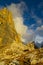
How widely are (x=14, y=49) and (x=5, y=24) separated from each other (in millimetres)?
55879

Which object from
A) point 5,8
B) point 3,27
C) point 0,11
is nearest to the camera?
point 3,27

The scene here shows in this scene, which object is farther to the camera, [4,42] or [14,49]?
[4,42]

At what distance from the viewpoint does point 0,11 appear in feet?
497

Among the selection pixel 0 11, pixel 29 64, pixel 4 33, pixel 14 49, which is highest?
pixel 0 11

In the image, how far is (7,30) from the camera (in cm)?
13588

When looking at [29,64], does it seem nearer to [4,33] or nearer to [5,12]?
[4,33]

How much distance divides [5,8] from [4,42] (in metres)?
→ 48.3

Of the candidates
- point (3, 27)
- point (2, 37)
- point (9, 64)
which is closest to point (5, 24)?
point (3, 27)

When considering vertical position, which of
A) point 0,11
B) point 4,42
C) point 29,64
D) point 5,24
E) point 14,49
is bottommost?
point 29,64

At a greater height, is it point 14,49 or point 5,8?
point 5,8

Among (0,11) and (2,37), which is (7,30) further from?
(0,11)

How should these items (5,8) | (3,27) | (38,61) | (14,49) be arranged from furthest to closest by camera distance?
(5,8), (3,27), (14,49), (38,61)

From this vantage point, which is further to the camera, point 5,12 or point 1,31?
point 5,12

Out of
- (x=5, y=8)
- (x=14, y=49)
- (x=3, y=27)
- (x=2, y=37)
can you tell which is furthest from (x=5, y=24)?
(x=14, y=49)
